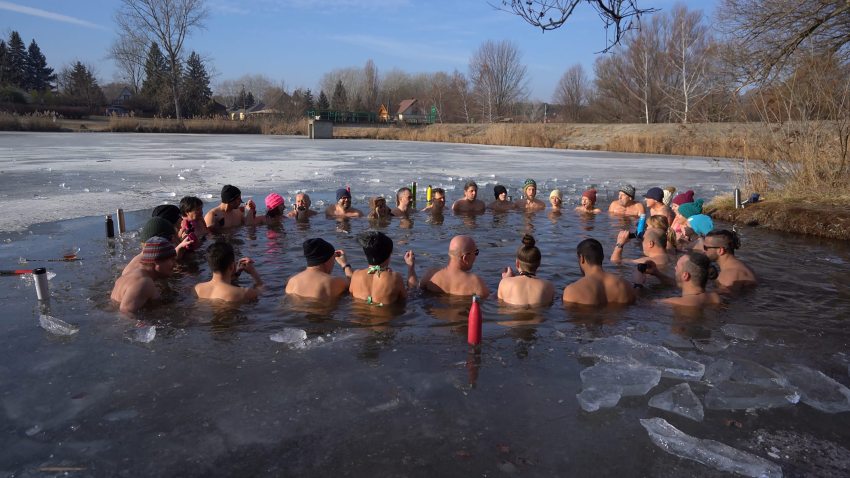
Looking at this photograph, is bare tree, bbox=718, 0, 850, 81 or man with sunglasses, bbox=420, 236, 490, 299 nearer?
man with sunglasses, bbox=420, 236, 490, 299

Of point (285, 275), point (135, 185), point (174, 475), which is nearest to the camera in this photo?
point (174, 475)

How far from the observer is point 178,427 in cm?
294

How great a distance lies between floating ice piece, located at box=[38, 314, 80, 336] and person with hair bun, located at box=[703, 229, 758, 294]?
18.7 feet

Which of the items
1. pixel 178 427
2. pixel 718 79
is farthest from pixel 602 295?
pixel 718 79

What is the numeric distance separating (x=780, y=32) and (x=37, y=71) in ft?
286

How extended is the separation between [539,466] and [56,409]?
8.48ft

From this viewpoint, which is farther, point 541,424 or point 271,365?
point 271,365

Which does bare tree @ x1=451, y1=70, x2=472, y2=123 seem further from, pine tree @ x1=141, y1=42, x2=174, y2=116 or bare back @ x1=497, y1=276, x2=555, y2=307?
bare back @ x1=497, y1=276, x2=555, y2=307

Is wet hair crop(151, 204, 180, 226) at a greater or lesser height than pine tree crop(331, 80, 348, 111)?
lesser

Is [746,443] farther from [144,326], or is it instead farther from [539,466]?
[144,326]

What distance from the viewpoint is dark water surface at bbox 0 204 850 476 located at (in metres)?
2.70

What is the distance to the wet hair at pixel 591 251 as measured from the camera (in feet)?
16.6

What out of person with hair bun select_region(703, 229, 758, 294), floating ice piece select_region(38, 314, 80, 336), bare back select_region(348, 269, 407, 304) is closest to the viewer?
floating ice piece select_region(38, 314, 80, 336)

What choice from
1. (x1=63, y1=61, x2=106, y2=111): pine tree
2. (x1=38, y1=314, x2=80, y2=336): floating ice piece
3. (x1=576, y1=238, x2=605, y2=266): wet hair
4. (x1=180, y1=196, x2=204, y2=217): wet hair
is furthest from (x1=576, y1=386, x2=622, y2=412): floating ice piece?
(x1=63, y1=61, x2=106, y2=111): pine tree
